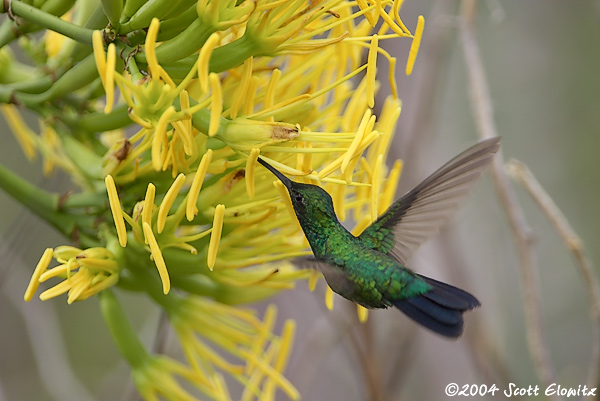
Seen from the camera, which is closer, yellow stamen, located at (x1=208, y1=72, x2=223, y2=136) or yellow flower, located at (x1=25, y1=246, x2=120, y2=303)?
yellow stamen, located at (x1=208, y1=72, x2=223, y2=136)

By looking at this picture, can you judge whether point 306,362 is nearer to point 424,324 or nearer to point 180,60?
point 424,324

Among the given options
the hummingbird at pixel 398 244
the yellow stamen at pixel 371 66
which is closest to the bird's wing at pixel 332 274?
the hummingbird at pixel 398 244

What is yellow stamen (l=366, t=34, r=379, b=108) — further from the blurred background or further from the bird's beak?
the blurred background

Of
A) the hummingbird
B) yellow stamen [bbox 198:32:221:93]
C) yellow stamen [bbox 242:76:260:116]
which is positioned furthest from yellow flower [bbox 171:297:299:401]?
→ yellow stamen [bbox 198:32:221:93]

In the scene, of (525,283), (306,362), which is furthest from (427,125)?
(306,362)

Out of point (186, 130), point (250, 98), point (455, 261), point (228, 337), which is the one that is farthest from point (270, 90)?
point (455, 261)

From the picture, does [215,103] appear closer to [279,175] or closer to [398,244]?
[279,175]

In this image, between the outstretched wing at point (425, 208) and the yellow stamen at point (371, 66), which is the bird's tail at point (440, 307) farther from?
the yellow stamen at point (371, 66)
